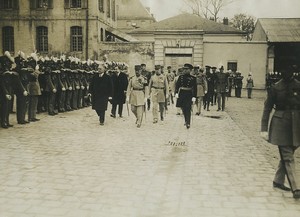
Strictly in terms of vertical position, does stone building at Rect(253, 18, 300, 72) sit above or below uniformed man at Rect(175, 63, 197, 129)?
above

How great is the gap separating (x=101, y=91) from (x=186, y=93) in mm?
2809

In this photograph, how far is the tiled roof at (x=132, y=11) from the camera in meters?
75.6

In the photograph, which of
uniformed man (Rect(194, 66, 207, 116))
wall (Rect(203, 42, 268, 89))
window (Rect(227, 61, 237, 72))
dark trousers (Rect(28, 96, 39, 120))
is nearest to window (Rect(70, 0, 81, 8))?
wall (Rect(203, 42, 268, 89))

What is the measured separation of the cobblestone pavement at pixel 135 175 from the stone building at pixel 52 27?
26.1m

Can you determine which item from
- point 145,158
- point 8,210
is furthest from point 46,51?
point 8,210

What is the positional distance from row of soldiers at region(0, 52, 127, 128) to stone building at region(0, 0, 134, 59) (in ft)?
55.7

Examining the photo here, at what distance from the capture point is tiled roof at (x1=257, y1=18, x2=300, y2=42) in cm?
3803

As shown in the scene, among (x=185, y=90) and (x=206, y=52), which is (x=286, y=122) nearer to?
(x=185, y=90)

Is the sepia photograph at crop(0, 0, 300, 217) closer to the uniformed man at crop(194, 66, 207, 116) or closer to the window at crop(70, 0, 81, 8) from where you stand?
the uniformed man at crop(194, 66, 207, 116)

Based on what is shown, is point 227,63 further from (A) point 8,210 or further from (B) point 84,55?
(A) point 8,210

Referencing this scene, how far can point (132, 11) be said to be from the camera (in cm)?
7644

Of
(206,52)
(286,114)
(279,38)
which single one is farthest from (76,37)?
(286,114)

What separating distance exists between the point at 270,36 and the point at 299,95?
33739mm

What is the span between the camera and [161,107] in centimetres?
1471
